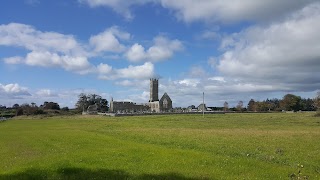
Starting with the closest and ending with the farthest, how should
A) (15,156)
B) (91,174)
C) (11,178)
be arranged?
(11,178), (91,174), (15,156)

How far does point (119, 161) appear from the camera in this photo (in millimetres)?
21812

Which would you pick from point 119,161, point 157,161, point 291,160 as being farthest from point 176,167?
point 291,160

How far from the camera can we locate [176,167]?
19.6 m

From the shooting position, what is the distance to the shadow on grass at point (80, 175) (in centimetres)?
1695

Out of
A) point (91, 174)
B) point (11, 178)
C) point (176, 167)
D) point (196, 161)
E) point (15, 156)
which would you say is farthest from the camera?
point (15, 156)

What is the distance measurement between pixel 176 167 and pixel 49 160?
8.12m

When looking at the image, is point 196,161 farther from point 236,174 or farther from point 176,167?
point 236,174

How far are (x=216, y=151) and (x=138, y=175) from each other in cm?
1093

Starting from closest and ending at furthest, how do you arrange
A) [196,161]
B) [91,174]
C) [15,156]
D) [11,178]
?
[11,178] → [91,174] → [196,161] → [15,156]

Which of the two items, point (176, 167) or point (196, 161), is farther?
point (196, 161)

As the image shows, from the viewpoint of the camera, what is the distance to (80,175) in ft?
57.4

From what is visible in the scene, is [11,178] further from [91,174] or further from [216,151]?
[216,151]

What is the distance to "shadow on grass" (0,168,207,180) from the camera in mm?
16953

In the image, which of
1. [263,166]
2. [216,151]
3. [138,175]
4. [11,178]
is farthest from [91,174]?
[216,151]
